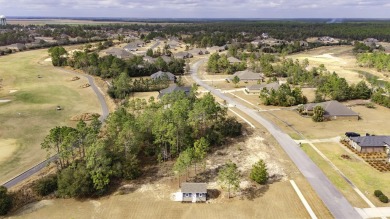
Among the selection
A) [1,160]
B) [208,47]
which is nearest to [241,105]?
[1,160]

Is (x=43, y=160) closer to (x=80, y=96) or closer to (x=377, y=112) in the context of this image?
(x=80, y=96)

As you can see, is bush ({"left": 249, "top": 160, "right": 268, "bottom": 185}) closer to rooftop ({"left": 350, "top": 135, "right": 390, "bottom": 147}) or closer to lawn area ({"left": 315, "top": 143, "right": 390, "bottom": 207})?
lawn area ({"left": 315, "top": 143, "right": 390, "bottom": 207})

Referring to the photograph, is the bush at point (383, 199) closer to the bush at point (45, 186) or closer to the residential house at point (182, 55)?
the bush at point (45, 186)

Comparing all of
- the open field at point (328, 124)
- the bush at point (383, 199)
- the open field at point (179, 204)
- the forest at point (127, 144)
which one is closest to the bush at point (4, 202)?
the open field at point (179, 204)

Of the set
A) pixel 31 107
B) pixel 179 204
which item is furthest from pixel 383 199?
pixel 31 107

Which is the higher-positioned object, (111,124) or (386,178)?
(111,124)

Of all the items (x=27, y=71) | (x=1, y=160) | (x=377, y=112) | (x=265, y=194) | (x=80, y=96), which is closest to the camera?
(x=265, y=194)

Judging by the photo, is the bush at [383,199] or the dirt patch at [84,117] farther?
the dirt patch at [84,117]
